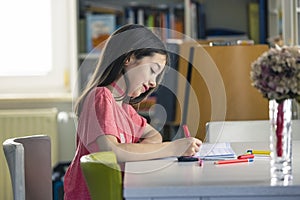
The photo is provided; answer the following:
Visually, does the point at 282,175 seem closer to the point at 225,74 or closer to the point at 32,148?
the point at 32,148

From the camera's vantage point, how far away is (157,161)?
6.89 feet

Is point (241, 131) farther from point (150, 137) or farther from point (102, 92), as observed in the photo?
point (102, 92)

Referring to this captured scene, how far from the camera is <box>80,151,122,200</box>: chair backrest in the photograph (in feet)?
5.83

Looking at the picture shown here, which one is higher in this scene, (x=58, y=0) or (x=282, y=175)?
(x=58, y=0)

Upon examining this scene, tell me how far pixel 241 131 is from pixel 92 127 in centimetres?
87

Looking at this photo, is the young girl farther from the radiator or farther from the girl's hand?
the radiator

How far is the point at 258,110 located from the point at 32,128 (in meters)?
1.49

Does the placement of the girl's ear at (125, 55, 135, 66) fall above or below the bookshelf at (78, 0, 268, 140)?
below

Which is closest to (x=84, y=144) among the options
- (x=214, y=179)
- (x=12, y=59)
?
(x=214, y=179)

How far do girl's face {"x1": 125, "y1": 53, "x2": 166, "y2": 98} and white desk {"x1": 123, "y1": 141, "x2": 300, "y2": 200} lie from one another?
1.24 ft

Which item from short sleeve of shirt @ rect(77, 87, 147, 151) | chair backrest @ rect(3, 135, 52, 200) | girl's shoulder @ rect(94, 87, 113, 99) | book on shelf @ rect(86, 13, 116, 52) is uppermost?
book on shelf @ rect(86, 13, 116, 52)

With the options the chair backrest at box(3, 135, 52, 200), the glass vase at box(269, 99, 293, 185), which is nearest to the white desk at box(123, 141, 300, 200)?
the glass vase at box(269, 99, 293, 185)

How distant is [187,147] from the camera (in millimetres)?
2131

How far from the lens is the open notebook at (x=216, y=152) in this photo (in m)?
2.14
